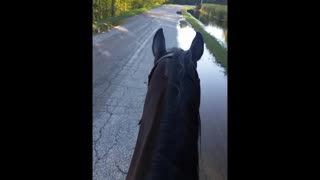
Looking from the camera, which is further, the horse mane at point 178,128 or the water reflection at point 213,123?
the water reflection at point 213,123

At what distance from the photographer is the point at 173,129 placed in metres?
0.68

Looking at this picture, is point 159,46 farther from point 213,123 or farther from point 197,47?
point 213,123

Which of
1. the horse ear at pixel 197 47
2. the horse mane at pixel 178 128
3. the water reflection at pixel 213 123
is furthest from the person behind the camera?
the water reflection at pixel 213 123

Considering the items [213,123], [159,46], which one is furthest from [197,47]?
[213,123]

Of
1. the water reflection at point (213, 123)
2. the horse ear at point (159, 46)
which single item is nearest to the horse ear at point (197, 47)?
the horse ear at point (159, 46)

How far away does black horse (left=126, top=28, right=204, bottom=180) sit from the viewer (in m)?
0.62

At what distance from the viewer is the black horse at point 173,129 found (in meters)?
0.62

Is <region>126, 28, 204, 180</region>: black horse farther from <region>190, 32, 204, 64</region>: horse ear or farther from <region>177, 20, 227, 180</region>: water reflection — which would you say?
<region>177, 20, 227, 180</region>: water reflection

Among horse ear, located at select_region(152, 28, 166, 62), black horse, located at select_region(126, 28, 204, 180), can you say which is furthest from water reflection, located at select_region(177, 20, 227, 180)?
black horse, located at select_region(126, 28, 204, 180)

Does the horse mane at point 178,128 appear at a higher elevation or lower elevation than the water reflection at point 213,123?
higher

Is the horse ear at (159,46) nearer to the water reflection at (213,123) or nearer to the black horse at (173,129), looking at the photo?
the black horse at (173,129)

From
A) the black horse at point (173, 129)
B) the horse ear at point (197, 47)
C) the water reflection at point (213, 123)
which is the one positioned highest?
the horse ear at point (197, 47)
